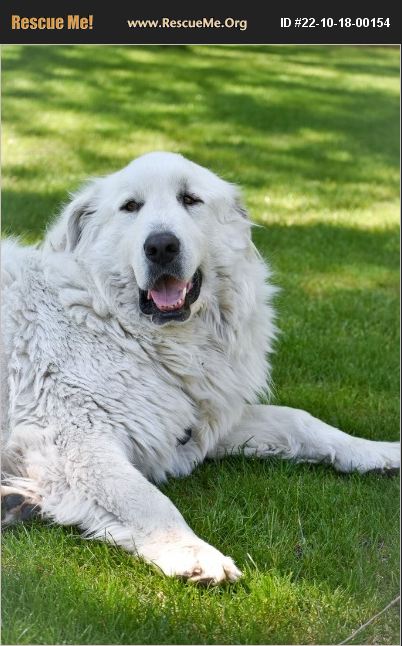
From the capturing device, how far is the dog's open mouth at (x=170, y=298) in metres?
3.95

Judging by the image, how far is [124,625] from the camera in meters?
2.95

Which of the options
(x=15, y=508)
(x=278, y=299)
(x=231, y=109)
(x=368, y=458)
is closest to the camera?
(x=15, y=508)

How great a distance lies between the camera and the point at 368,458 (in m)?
4.27

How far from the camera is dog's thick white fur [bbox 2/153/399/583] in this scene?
12.0 feet

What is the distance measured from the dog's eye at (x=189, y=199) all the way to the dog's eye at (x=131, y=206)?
19cm

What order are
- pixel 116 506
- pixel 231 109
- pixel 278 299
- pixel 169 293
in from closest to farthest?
1. pixel 116 506
2. pixel 169 293
3. pixel 278 299
4. pixel 231 109

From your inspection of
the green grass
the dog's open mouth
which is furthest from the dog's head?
the green grass

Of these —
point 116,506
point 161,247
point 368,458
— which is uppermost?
point 161,247

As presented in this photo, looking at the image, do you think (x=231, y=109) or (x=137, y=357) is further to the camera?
(x=231, y=109)

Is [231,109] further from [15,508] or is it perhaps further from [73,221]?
[15,508]

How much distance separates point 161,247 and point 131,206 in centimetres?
38

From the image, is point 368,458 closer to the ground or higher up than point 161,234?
closer to the ground

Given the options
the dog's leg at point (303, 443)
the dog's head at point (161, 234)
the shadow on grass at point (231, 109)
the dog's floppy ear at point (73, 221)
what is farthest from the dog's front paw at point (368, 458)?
the shadow on grass at point (231, 109)

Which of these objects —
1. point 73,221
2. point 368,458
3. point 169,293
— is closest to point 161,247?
point 169,293
